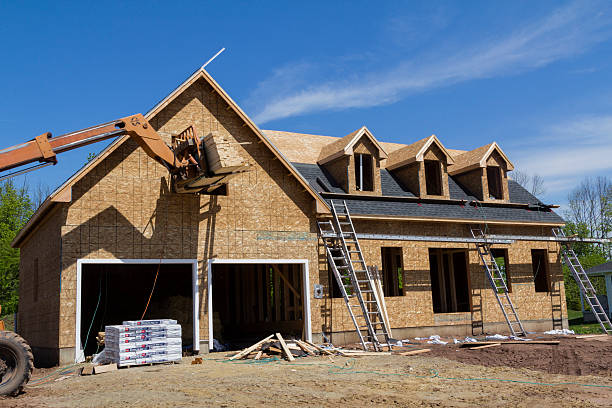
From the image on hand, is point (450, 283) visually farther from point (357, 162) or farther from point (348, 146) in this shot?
point (348, 146)

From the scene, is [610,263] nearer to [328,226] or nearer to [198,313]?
[328,226]

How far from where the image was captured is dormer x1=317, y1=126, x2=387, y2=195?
20.3 m

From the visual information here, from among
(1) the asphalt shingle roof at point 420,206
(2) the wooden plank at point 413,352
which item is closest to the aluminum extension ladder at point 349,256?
(1) the asphalt shingle roof at point 420,206

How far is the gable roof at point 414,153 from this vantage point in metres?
21.6

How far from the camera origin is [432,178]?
23312 millimetres

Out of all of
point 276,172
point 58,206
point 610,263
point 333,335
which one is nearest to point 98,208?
point 58,206

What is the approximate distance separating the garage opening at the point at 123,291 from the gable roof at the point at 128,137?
3.54 m

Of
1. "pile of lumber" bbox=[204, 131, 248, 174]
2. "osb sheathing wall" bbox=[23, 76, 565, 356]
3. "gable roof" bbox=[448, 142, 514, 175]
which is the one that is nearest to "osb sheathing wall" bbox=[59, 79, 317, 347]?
"osb sheathing wall" bbox=[23, 76, 565, 356]

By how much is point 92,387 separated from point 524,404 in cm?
797

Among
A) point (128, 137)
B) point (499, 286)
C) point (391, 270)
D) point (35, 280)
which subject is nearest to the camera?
point (128, 137)

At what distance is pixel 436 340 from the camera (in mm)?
18188

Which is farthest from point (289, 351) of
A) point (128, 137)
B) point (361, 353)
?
point (128, 137)

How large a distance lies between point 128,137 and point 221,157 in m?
3.21

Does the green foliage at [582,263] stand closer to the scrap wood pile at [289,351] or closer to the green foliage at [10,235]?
the scrap wood pile at [289,351]
